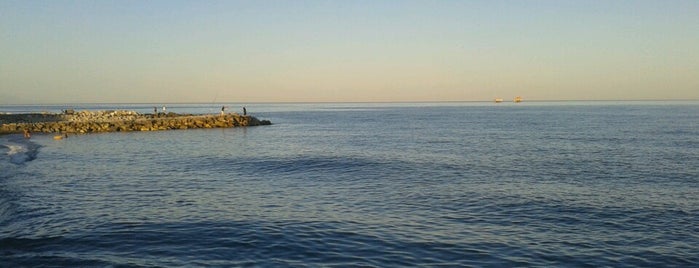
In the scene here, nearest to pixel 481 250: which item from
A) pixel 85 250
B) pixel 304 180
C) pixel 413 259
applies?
pixel 413 259

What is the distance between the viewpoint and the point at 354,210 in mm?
20453

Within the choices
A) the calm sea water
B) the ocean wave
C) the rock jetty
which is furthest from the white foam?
the rock jetty

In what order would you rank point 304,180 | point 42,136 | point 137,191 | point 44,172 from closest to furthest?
point 137,191, point 304,180, point 44,172, point 42,136

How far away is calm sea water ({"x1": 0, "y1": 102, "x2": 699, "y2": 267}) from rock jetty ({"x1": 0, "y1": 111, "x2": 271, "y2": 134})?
95.0ft

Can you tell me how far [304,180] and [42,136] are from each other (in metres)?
44.4

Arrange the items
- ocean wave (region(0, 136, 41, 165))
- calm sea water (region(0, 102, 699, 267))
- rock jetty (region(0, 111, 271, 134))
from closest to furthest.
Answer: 1. calm sea water (region(0, 102, 699, 267))
2. ocean wave (region(0, 136, 41, 165))
3. rock jetty (region(0, 111, 271, 134))

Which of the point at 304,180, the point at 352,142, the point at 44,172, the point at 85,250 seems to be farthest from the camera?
the point at 352,142

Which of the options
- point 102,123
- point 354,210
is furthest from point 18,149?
point 354,210

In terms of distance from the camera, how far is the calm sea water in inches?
578

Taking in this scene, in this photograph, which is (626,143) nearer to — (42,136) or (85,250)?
(85,250)

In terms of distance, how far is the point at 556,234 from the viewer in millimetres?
16719

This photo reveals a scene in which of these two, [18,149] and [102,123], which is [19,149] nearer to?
[18,149]

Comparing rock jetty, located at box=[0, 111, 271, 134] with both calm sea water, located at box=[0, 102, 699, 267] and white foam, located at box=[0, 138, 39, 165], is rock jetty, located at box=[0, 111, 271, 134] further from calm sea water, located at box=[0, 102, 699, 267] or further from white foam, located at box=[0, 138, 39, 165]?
calm sea water, located at box=[0, 102, 699, 267]

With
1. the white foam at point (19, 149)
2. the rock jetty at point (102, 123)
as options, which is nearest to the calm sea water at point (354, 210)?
the white foam at point (19, 149)
